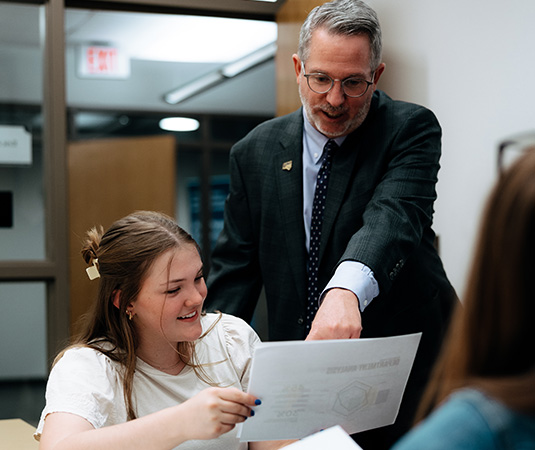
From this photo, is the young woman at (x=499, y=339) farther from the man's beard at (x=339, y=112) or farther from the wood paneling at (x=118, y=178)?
the wood paneling at (x=118, y=178)

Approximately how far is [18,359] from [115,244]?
8.10 feet

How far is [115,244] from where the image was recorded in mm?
1536

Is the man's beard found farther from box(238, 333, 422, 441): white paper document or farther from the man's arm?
box(238, 333, 422, 441): white paper document

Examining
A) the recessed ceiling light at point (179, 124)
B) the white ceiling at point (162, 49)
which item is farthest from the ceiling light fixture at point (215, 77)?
the recessed ceiling light at point (179, 124)

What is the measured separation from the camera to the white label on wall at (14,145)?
10.6 feet

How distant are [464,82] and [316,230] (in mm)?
727

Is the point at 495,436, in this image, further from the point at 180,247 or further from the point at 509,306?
the point at 180,247

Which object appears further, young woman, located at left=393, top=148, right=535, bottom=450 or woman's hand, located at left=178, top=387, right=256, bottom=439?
woman's hand, located at left=178, top=387, right=256, bottom=439

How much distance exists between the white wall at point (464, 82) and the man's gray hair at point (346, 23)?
0.43 metres

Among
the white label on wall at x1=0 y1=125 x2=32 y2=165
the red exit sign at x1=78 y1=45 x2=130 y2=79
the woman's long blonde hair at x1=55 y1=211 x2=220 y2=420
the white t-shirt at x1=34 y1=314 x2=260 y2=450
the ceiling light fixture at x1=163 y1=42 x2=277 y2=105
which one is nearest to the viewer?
the white t-shirt at x1=34 y1=314 x2=260 y2=450

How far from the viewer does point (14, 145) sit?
10.6 feet

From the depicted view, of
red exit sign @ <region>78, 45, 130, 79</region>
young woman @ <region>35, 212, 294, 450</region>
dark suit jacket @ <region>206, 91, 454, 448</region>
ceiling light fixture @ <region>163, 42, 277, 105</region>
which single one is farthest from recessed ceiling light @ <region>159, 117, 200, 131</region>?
young woman @ <region>35, 212, 294, 450</region>

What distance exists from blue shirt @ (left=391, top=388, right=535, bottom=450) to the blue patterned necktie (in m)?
1.13

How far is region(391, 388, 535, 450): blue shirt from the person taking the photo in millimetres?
575
